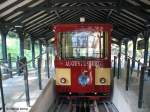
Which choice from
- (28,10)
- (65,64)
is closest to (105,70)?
(65,64)

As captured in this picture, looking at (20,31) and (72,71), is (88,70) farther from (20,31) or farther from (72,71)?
(20,31)

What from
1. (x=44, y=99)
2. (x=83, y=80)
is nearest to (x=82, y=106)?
(x=83, y=80)

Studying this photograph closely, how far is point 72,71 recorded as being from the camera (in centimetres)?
861

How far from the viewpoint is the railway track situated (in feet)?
27.1

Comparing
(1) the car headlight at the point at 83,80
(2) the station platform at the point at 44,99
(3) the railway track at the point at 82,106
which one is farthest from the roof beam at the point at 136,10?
(3) the railway track at the point at 82,106

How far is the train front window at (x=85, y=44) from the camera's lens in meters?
8.51

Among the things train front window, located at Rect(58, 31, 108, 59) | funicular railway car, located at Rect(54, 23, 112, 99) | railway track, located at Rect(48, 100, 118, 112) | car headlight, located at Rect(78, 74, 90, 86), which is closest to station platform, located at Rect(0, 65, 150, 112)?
railway track, located at Rect(48, 100, 118, 112)

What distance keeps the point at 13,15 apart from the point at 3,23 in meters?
0.54

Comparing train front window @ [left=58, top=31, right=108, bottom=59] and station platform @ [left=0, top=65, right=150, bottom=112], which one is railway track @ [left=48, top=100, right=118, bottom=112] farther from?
train front window @ [left=58, top=31, right=108, bottom=59]

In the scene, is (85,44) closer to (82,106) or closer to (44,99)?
(82,106)

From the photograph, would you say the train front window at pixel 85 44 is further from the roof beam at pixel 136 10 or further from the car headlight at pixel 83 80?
the roof beam at pixel 136 10

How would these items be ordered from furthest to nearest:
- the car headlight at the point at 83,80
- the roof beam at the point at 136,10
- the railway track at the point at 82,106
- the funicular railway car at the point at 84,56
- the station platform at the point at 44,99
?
the roof beam at the point at 136,10, the car headlight at the point at 83,80, the funicular railway car at the point at 84,56, the railway track at the point at 82,106, the station platform at the point at 44,99

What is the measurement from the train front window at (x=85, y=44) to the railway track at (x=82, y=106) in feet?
5.16

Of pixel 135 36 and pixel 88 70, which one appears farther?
pixel 135 36
